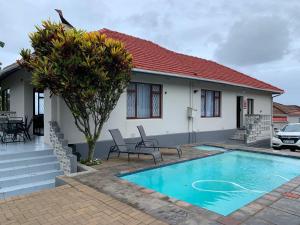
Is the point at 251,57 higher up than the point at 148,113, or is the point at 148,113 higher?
the point at 251,57

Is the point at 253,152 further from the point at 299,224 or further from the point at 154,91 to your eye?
the point at 299,224

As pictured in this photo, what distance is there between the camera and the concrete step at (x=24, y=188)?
20.1 feet

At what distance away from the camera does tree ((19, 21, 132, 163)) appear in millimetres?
6762

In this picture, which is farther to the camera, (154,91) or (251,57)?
(251,57)

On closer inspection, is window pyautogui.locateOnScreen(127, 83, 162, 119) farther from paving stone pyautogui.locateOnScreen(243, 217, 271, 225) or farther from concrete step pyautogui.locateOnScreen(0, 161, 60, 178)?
paving stone pyautogui.locateOnScreen(243, 217, 271, 225)

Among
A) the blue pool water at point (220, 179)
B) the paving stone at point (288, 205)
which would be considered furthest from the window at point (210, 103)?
the paving stone at point (288, 205)

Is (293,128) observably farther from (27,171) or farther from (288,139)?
(27,171)

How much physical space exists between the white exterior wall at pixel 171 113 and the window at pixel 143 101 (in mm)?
254

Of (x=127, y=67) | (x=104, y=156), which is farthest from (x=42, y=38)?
(x=104, y=156)

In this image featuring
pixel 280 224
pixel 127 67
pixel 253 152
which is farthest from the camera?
pixel 253 152

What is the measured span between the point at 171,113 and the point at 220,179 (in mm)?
5673

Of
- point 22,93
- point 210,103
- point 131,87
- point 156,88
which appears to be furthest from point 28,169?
point 210,103

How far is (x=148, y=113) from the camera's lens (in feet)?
38.8

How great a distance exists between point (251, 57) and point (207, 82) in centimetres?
1184
